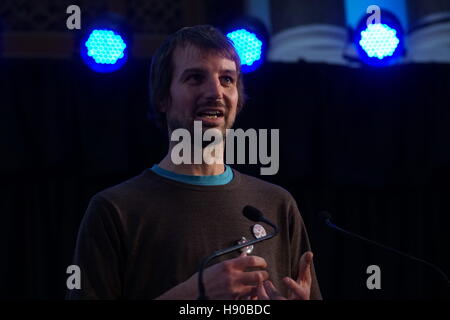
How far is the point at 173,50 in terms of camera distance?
2.18 metres

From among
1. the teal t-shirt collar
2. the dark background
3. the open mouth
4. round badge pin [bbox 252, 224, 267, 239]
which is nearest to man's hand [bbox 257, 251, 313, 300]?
Answer: round badge pin [bbox 252, 224, 267, 239]

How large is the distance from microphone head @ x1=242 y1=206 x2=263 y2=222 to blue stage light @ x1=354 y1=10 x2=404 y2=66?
2.26 meters

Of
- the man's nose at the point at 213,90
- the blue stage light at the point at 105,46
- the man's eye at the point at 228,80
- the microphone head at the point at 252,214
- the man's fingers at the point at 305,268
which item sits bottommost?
the man's fingers at the point at 305,268

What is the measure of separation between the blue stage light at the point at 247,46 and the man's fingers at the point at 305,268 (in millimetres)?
2002

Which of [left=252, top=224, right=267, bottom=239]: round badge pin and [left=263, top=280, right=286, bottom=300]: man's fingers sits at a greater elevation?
[left=252, top=224, right=267, bottom=239]: round badge pin

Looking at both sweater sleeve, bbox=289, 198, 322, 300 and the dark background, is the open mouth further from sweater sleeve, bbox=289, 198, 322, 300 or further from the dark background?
the dark background

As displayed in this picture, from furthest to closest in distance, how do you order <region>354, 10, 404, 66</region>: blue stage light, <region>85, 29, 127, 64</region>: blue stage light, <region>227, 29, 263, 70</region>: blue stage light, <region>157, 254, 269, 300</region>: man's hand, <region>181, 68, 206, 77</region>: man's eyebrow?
<region>354, 10, 404, 66</region>: blue stage light → <region>227, 29, 263, 70</region>: blue stage light → <region>85, 29, 127, 64</region>: blue stage light → <region>181, 68, 206, 77</region>: man's eyebrow → <region>157, 254, 269, 300</region>: man's hand

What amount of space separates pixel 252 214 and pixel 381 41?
2.35 metres

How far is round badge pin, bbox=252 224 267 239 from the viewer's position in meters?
1.97

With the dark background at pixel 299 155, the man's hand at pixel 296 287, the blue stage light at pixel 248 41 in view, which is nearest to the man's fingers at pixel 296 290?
the man's hand at pixel 296 287

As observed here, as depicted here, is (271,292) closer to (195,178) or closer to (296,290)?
(296,290)

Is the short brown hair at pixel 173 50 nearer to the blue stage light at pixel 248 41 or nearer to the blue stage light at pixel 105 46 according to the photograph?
the blue stage light at pixel 105 46

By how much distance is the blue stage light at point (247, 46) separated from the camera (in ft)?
12.4

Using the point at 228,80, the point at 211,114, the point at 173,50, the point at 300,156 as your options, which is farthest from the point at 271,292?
the point at 300,156
